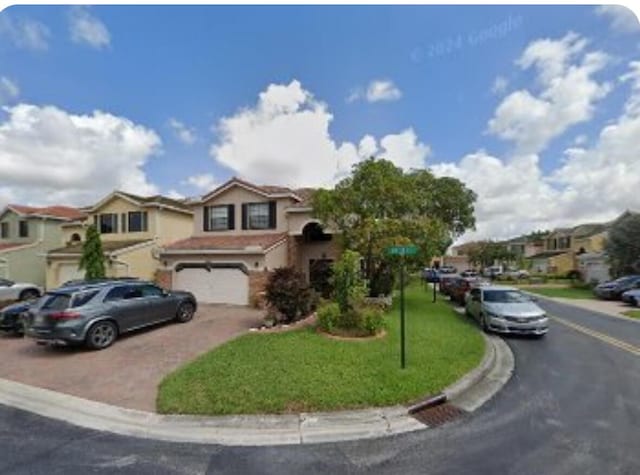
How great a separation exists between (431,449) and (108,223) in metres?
24.7

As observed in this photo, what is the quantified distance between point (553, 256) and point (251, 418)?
5906 cm

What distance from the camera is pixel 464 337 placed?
11.5 meters

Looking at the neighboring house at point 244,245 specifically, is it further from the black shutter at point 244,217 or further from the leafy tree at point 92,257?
the leafy tree at point 92,257

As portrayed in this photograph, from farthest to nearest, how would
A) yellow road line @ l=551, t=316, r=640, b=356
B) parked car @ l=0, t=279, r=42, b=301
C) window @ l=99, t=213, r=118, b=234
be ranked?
window @ l=99, t=213, r=118, b=234, parked car @ l=0, t=279, r=42, b=301, yellow road line @ l=551, t=316, r=640, b=356

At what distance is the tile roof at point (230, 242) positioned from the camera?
18.5m

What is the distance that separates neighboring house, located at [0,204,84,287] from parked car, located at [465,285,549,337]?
27794mm

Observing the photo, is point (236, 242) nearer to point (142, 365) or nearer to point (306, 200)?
point (306, 200)

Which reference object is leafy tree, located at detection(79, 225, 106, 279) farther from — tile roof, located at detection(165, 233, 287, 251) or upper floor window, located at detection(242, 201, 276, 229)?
upper floor window, located at detection(242, 201, 276, 229)

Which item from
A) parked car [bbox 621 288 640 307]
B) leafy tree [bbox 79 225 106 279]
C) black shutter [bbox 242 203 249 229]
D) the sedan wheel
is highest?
black shutter [bbox 242 203 249 229]

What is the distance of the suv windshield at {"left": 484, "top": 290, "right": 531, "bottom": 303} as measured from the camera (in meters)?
14.1

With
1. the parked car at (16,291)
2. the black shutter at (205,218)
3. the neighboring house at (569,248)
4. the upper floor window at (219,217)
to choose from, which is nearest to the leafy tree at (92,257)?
the parked car at (16,291)

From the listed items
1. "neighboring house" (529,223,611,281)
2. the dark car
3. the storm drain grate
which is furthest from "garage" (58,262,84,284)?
"neighboring house" (529,223,611,281)

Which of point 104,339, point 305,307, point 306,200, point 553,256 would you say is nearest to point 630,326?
point 305,307

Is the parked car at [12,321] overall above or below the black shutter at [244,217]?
below
